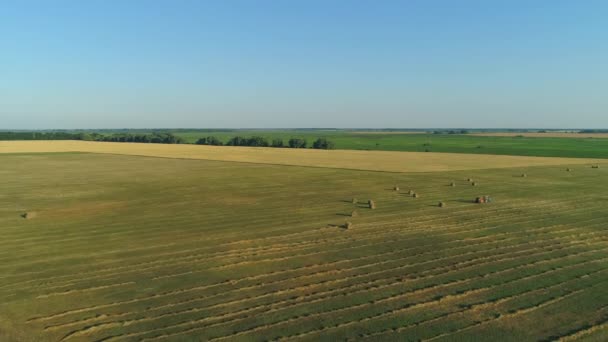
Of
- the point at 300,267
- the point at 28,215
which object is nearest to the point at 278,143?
the point at 28,215

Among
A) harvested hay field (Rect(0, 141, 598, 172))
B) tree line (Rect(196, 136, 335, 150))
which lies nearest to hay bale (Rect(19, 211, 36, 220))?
harvested hay field (Rect(0, 141, 598, 172))

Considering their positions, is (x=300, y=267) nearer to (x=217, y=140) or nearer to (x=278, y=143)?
(x=278, y=143)

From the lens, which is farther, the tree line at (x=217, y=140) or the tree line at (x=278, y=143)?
the tree line at (x=217, y=140)

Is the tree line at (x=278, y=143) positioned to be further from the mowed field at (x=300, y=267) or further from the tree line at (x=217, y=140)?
the mowed field at (x=300, y=267)

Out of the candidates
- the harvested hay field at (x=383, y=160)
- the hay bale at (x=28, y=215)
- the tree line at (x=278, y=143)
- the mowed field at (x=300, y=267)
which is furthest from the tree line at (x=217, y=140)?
the hay bale at (x=28, y=215)

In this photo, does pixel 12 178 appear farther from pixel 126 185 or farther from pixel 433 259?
pixel 433 259

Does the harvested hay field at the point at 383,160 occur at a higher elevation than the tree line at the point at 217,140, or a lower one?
lower

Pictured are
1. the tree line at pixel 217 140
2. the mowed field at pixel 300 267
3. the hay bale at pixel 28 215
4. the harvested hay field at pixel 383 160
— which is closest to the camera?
the mowed field at pixel 300 267

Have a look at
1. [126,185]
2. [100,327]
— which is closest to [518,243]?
[100,327]

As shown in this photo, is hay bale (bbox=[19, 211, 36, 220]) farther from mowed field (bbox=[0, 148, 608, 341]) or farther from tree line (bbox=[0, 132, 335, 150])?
tree line (bbox=[0, 132, 335, 150])
